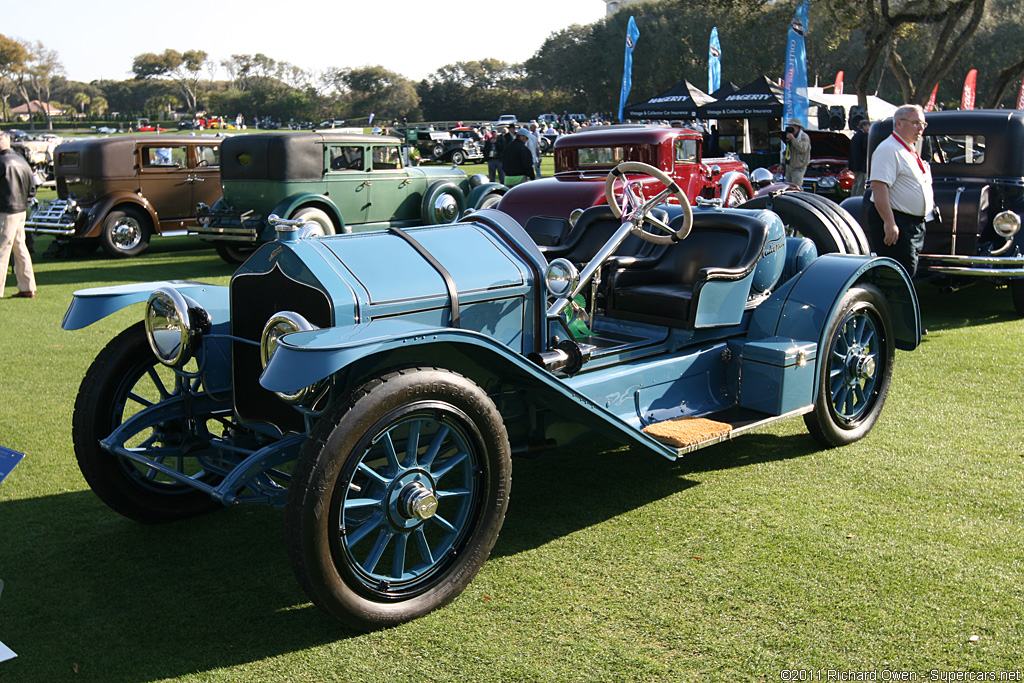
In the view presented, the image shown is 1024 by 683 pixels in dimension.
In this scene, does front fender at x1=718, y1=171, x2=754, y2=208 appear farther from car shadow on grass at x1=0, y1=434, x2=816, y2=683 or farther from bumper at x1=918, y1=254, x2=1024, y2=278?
car shadow on grass at x1=0, y1=434, x2=816, y2=683

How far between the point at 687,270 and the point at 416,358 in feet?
6.79

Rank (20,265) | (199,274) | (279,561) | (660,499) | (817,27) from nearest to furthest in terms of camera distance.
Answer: (279,561), (660,499), (20,265), (199,274), (817,27)

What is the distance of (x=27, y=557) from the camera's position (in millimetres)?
3611

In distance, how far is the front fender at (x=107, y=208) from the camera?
1283 cm

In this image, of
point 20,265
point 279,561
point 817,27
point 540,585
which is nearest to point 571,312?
point 540,585

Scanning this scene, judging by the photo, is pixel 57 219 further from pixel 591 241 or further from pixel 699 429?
pixel 699 429

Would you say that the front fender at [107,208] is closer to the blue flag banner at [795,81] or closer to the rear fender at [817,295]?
the rear fender at [817,295]

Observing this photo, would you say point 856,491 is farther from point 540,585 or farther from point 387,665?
point 387,665

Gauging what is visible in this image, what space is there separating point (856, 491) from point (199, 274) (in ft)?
31.5

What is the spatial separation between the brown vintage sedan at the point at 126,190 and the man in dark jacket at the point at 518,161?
5409 millimetres

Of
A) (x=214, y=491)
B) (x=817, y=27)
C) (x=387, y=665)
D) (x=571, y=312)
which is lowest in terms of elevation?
(x=387, y=665)

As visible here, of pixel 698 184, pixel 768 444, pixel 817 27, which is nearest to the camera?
pixel 768 444

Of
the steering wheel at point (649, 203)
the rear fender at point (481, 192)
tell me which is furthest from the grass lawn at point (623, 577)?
the rear fender at point (481, 192)

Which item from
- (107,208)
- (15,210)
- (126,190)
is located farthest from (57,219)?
(15,210)
